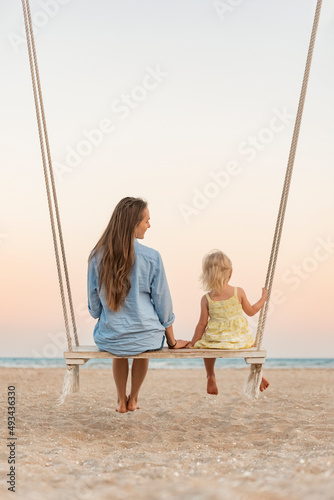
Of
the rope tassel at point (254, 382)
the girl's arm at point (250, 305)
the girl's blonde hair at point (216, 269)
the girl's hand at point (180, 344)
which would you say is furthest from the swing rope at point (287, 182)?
the girl's hand at point (180, 344)

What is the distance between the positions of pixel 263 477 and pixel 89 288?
1.68 metres

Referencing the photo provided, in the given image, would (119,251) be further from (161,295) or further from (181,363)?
(181,363)

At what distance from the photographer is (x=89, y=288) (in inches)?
125

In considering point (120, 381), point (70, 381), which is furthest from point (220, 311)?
point (70, 381)

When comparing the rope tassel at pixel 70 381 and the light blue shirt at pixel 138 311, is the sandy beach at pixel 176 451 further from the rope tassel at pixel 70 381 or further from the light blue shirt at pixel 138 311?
the light blue shirt at pixel 138 311

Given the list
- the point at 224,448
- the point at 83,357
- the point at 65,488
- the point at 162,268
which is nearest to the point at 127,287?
the point at 162,268

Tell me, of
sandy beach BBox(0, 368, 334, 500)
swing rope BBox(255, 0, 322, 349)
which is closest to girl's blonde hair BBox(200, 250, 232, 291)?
swing rope BBox(255, 0, 322, 349)

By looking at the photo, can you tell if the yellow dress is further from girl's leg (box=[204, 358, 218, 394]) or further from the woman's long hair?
the woman's long hair

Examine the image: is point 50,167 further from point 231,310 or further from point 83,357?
point 231,310

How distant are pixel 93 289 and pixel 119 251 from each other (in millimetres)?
294

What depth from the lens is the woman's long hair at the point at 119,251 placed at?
304 centimetres

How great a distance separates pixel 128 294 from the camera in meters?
3.08

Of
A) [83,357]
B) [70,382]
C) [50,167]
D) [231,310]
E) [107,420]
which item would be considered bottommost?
[107,420]

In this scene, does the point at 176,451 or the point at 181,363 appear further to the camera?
the point at 181,363
